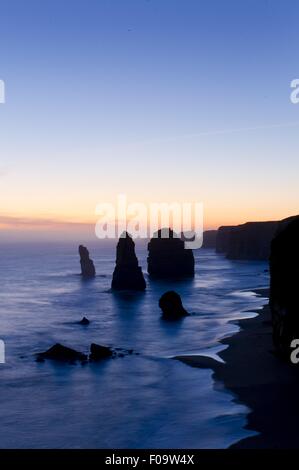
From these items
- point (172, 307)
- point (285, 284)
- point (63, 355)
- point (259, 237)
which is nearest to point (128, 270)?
point (172, 307)

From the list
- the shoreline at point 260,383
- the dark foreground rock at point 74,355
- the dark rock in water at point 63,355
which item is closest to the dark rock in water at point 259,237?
the shoreline at point 260,383

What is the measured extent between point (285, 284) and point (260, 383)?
7058 mm

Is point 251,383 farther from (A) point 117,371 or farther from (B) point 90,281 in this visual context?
(B) point 90,281

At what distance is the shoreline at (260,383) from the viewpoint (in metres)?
23.9

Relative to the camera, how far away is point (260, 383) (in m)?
31.9

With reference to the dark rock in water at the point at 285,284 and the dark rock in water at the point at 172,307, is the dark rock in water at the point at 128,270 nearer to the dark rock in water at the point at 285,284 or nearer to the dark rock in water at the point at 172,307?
the dark rock in water at the point at 172,307

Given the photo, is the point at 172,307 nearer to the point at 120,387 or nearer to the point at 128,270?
the point at 120,387

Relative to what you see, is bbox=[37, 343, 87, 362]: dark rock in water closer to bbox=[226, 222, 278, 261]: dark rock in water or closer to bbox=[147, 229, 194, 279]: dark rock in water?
bbox=[147, 229, 194, 279]: dark rock in water

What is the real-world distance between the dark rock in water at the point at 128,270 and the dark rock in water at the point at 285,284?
6101cm

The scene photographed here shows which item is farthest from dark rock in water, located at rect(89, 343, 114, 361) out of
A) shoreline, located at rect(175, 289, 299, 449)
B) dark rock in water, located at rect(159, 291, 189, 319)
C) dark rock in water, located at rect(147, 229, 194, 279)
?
dark rock in water, located at rect(147, 229, 194, 279)

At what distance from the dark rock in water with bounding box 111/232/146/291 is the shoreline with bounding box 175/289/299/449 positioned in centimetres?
4886

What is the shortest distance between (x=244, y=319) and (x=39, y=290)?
2437 inches

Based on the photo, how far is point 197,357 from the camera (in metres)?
42.0
